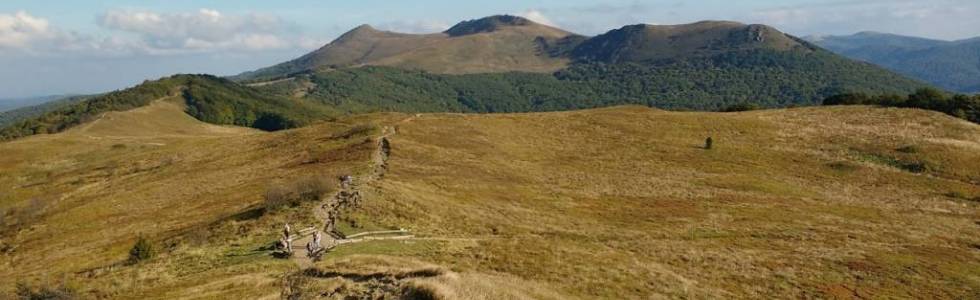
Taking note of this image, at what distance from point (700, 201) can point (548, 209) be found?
15.6 metres

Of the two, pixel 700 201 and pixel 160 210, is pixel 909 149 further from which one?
pixel 160 210

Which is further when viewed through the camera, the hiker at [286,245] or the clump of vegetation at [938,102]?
the clump of vegetation at [938,102]

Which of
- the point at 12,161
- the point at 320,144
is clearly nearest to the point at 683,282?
the point at 320,144

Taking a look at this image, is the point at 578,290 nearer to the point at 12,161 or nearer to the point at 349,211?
the point at 349,211

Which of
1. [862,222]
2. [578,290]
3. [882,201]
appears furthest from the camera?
[882,201]

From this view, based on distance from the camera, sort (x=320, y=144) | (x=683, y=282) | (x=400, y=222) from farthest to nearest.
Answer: (x=320, y=144)
(x=400, y=222)
(x=683, y=282)

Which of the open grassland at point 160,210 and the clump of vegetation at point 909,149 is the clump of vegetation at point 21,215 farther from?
the clump of vegetation at point 909,149

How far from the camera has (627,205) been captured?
5616cm

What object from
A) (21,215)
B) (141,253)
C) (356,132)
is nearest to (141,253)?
(141,253)

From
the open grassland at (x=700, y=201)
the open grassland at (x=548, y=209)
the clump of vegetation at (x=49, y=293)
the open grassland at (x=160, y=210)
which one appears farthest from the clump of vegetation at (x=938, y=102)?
the clump of vegetation at (x=49, y=293)

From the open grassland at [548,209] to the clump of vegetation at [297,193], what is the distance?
3.41 feet

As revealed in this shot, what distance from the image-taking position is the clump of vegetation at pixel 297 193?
44.8 meters

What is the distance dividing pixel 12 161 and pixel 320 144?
62767 millimetres

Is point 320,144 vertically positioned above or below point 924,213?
above
